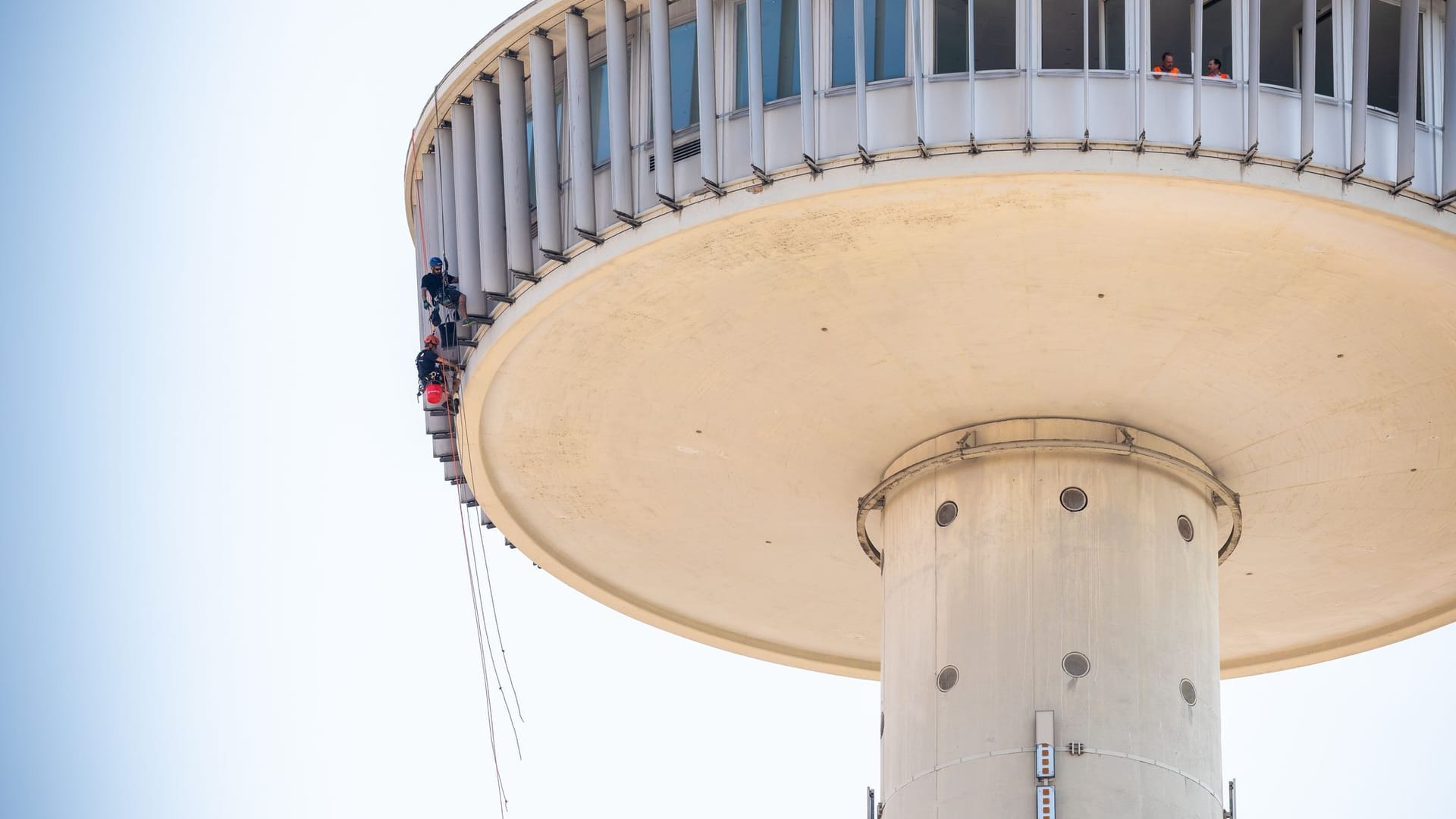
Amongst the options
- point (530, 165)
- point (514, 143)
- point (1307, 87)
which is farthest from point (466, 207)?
point (1307, 87)

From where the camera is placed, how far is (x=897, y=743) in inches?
1166

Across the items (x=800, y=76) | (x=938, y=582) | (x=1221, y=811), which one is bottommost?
(x=1221, y=811)

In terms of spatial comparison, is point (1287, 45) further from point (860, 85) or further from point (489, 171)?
point (489, 171)

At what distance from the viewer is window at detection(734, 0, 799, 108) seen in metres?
27.8

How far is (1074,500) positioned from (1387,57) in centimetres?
731

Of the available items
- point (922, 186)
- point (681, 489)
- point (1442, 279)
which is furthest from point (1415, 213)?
point (681, 489)

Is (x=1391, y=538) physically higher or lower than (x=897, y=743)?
higher

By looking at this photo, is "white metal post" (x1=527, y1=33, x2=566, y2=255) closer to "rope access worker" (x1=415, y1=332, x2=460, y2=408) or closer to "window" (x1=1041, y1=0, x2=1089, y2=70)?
"rope access worker" (x1=415, y1=332, x2=460, y2=408)

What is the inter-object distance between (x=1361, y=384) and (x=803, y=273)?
8.17 m

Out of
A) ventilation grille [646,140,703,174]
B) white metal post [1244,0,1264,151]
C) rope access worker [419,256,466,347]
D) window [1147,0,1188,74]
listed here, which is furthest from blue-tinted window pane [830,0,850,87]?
rope access worker [419,256,466,347]

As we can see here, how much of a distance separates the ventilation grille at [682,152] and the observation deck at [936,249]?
3.5 inches

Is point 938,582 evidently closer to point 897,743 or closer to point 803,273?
point 897,743

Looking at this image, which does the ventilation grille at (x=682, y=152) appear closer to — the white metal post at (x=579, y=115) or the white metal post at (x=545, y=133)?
the white metal post at (x=579, y=115)

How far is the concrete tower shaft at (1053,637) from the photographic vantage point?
28.3 meters
